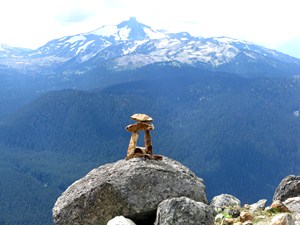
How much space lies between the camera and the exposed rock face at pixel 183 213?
20.6 meters

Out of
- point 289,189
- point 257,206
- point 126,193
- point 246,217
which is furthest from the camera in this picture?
point 289,189

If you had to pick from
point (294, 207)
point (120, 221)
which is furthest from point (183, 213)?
point (294, 207)

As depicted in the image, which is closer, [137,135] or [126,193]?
[126,193]

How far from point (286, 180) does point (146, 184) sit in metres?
16.2

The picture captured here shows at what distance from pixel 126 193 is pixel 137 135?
372 centimetres

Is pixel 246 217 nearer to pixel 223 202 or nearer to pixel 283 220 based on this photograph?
pixel 283 220

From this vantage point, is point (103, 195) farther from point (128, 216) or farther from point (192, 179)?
point (192, 179)

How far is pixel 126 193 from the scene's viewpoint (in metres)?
24.2

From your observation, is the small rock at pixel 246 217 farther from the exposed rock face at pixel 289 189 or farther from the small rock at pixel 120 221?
the exposed rock face at pixel 289 189

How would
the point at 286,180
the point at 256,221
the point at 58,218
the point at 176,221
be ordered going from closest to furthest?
the point at 176,221 → the point at 256,221 → the point at 58,218 → the point at 286,180

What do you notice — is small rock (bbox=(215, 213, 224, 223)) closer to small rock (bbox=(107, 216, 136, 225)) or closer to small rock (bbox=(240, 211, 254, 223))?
small rock (bbox=(240, 211, 254, 223))

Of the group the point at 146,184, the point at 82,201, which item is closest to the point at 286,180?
the point at 146,184

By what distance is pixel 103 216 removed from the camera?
24359 mm

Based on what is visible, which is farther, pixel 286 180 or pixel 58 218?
pixel 286 180
